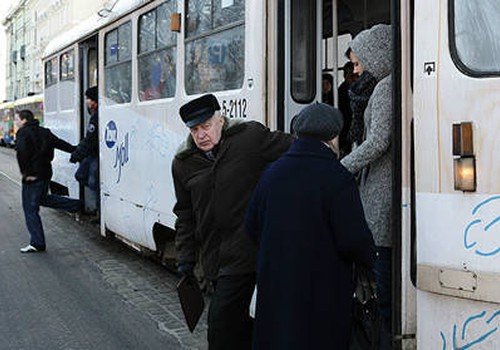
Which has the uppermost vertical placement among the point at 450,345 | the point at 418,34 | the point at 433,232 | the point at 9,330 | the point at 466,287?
the point at 418,34

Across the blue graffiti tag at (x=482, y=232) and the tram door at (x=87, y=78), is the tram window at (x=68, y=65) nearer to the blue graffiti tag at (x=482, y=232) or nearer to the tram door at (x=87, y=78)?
the tram door at (x=87, y=78)

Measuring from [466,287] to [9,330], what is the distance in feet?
13.4

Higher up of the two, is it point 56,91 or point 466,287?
point 56,91

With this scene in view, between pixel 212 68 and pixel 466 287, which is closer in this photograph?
pixel 466 287

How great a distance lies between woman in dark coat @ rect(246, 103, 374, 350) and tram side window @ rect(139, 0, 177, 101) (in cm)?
336

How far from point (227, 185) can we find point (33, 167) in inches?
242

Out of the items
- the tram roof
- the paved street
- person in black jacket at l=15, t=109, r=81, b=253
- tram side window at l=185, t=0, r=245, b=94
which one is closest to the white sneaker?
person in black jacket at l=15, t=109, r=81, b=253

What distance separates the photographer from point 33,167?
30.7ft

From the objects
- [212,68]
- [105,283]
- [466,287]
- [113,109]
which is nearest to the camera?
[466,287]

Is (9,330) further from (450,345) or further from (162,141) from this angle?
(450,345)

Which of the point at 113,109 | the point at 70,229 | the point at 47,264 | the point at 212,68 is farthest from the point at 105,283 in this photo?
the point at 70,229

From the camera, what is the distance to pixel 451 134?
3.13 m

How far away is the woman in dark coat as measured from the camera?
3.06 m

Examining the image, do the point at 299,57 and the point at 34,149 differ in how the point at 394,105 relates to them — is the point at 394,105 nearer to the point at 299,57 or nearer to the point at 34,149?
the point at 299,57
